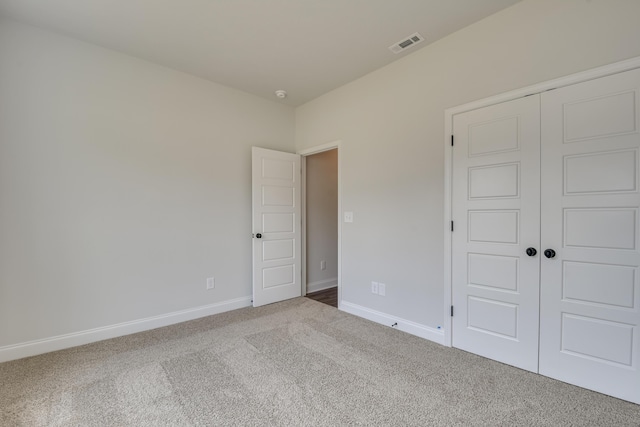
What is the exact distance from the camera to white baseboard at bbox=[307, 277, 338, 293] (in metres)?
4.35

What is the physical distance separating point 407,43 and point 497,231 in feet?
6.07

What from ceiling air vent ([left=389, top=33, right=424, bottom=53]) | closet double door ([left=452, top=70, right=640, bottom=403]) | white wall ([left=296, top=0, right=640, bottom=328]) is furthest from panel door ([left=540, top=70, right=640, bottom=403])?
ceiling air vent ([left=389, top=33, right=424, bottom=53])

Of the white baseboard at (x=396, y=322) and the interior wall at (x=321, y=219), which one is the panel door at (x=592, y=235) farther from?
the interior wall at (x=321, y=219)

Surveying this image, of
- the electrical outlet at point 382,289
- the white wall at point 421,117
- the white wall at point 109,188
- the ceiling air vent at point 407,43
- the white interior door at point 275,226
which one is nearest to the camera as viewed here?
the white wall at point 421,117

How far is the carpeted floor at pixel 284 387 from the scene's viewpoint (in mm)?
1618

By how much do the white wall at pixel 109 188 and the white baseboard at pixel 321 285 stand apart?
105 cm

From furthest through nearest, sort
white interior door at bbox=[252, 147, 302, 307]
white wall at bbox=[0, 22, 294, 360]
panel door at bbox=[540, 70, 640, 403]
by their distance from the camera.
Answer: white interior door at bbox=[252, 147, 302, 307] → white wall at bbox=[0, 22, 294, 360] → panel door at bbox=[540, 70, 640, 403]

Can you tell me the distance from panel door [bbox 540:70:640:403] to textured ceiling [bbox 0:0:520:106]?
102 cm

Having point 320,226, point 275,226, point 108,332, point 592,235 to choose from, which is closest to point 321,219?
point 320,226

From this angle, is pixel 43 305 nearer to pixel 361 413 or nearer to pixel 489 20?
→ pixel 361 413

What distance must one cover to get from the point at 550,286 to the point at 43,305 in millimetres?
4005

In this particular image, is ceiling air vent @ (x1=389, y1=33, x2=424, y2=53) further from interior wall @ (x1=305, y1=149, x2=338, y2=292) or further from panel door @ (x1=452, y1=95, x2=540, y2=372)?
interior wall @ (x1=305, y1=149, x2=338, y2=292)

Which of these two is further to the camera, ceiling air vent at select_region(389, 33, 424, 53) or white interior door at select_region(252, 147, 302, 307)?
white interior door at select_region(252, 147, 302, 307)

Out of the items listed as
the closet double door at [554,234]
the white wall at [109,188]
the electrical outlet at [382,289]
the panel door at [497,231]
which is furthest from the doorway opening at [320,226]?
the closet double door at [554,234]
